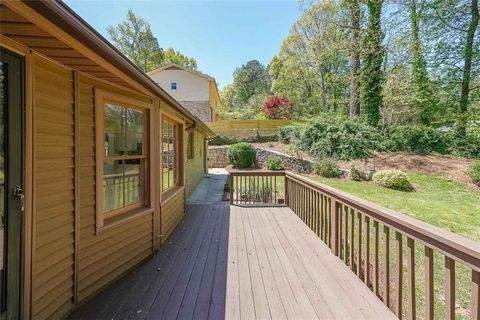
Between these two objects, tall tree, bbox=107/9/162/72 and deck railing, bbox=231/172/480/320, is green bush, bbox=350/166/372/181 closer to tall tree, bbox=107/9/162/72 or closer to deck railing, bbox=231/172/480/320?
deck railing, bbox=231/172/480/320

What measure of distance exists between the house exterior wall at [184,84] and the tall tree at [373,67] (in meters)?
11.1

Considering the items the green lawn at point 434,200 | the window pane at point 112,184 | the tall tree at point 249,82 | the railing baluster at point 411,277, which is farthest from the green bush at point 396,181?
the tall tree at point 249,82

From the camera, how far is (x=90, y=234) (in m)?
2.51

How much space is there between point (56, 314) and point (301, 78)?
24.8 meters

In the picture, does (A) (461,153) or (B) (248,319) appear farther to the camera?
(A) (461,153)

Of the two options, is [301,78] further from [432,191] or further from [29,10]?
[29,10]

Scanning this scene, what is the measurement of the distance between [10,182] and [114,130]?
1380 mm

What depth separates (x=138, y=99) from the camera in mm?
3238

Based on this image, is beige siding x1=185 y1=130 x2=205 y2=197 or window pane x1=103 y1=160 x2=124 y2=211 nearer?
window pane x1=103 y1=160 x2=124 y2=211

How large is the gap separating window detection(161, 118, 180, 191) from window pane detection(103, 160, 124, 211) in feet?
3.87

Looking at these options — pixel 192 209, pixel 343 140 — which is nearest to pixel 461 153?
pixel 343 140

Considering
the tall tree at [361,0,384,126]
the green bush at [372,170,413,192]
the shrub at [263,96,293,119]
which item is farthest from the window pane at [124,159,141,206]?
the shrub at [263,96,293,119]

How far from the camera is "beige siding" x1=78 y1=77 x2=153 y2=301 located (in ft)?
7.95

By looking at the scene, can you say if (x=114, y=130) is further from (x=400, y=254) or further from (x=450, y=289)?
(x=450, y=289)
